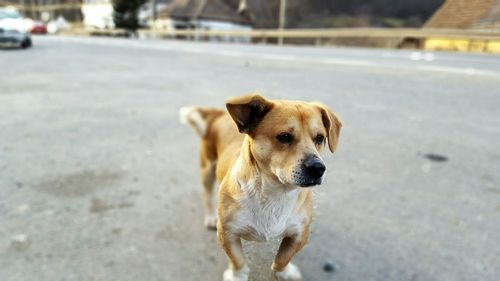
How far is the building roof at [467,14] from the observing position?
15898mm

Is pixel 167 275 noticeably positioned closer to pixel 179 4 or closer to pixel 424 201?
pixel 424 201

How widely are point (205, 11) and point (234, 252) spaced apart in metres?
67.1

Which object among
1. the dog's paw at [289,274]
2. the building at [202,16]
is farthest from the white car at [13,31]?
the building at [202,16]

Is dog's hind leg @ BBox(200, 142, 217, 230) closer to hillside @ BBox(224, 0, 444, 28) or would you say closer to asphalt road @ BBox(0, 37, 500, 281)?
asphalt road @ BBox(0, 37, 500, 281)

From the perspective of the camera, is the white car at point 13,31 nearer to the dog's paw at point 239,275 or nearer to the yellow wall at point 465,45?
the yellow wall at point 465,45

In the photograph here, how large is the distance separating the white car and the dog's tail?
1860 cm

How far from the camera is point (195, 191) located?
3680 mm

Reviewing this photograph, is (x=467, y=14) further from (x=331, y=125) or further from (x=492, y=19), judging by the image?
(x=331, y=125)

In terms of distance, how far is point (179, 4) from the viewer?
66.7 metres

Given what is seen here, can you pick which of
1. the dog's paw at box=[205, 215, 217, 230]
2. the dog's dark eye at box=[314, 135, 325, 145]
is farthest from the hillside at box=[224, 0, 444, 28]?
the dog's dark eye at box=[314, 135, 325, 145]

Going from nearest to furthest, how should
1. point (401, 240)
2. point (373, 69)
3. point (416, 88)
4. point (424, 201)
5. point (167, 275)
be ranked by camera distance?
point (167, 275)
point (401, 240)
point (424, 201)
point (416, 88)
point (373, 69)

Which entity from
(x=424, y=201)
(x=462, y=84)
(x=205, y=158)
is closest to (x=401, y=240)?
(x=424, y=201)

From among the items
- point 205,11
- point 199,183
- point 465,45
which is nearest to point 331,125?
point 199,183

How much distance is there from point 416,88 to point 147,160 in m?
6.08
